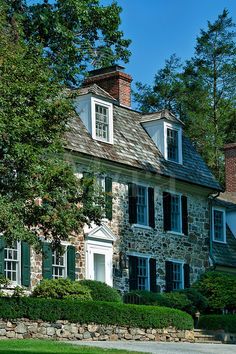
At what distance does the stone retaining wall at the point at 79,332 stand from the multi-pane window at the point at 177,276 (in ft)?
19.6

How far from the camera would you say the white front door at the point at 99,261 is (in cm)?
2745

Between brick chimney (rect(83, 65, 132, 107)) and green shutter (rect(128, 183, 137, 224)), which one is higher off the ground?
brick chimney (rect(83, 65, 132, 107))

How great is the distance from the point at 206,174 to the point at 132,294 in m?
8.03

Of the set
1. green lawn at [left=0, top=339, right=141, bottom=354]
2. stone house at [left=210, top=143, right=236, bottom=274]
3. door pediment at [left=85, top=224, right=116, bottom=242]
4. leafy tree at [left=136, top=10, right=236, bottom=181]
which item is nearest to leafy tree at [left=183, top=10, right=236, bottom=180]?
leafy tree at [left=136, top=10, right=236, bottom=181]

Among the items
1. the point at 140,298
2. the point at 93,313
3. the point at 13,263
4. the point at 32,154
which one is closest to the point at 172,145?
the point at 140,298

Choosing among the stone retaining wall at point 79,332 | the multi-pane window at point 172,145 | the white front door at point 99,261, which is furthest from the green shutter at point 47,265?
the multi-pane window at point 172,145

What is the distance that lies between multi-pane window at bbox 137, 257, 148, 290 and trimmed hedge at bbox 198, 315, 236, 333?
7.96 ft

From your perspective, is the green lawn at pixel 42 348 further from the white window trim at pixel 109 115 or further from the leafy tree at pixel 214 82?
the leafy tree at pixel 214 82

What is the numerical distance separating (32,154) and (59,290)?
612cm

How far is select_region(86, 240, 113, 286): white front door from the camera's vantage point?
27.5 meters

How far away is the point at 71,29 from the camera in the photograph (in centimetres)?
3359

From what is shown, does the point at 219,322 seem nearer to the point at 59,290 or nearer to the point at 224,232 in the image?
the point at 59,290

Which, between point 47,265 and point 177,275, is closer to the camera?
point 47,265

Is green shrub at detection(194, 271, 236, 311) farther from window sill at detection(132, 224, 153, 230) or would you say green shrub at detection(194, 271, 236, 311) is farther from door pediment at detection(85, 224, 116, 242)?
door pediment at detection(85, 224, 116, 242)
